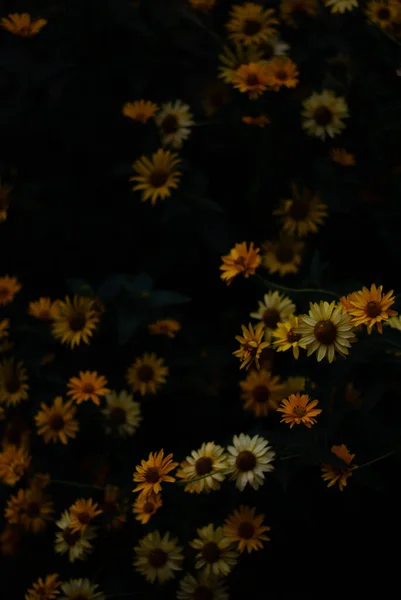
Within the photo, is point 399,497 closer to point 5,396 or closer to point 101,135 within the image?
point 5,396

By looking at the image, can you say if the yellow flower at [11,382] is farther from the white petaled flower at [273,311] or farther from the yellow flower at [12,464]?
the white petaled flower at [273,311]

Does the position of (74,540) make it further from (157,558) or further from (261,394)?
(261,394)

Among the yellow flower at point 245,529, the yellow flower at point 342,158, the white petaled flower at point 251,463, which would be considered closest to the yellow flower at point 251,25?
the yellow flower at point 342,158

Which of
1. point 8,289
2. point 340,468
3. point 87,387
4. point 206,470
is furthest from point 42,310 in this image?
point 340,468

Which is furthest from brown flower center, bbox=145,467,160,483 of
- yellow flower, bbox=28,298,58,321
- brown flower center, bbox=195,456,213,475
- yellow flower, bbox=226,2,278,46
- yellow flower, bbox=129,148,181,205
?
yellow flower, bbox=226,2,278,46

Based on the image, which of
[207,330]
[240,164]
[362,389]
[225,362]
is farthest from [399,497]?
[240,164]
